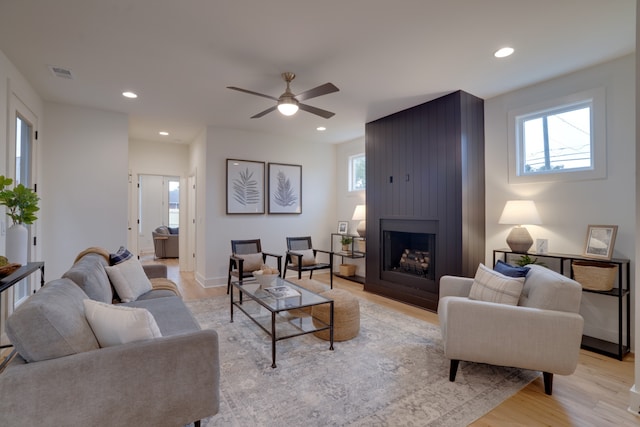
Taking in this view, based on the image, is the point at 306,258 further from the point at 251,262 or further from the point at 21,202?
the point at 21,202

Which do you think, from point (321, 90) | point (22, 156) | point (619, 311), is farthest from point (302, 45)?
point (619, 311)

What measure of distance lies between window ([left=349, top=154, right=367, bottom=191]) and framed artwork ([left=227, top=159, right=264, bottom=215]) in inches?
69.6

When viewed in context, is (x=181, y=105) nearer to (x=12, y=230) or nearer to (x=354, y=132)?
(x=12, y=230)

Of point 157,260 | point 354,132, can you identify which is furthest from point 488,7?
point 157,260

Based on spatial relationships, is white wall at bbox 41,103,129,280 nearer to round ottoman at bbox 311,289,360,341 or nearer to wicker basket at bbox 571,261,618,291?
round ottoman at bbox 311,289,360,341

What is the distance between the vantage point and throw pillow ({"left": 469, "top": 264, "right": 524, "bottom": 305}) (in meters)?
2.30

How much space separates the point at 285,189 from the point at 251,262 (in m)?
1.81

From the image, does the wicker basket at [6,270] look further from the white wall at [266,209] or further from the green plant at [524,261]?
the green plant at [524,261]

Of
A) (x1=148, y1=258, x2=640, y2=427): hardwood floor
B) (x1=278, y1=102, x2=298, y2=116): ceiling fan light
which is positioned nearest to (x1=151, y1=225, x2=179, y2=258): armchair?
(x1=278, y1=102, x2=298, y2=116): ceiling fan light

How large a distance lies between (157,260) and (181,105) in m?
5.54

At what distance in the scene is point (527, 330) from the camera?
2100 mm

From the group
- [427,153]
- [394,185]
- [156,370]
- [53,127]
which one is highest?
[53,127]

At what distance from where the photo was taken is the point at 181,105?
4.18m

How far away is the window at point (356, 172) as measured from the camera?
5982 mm
